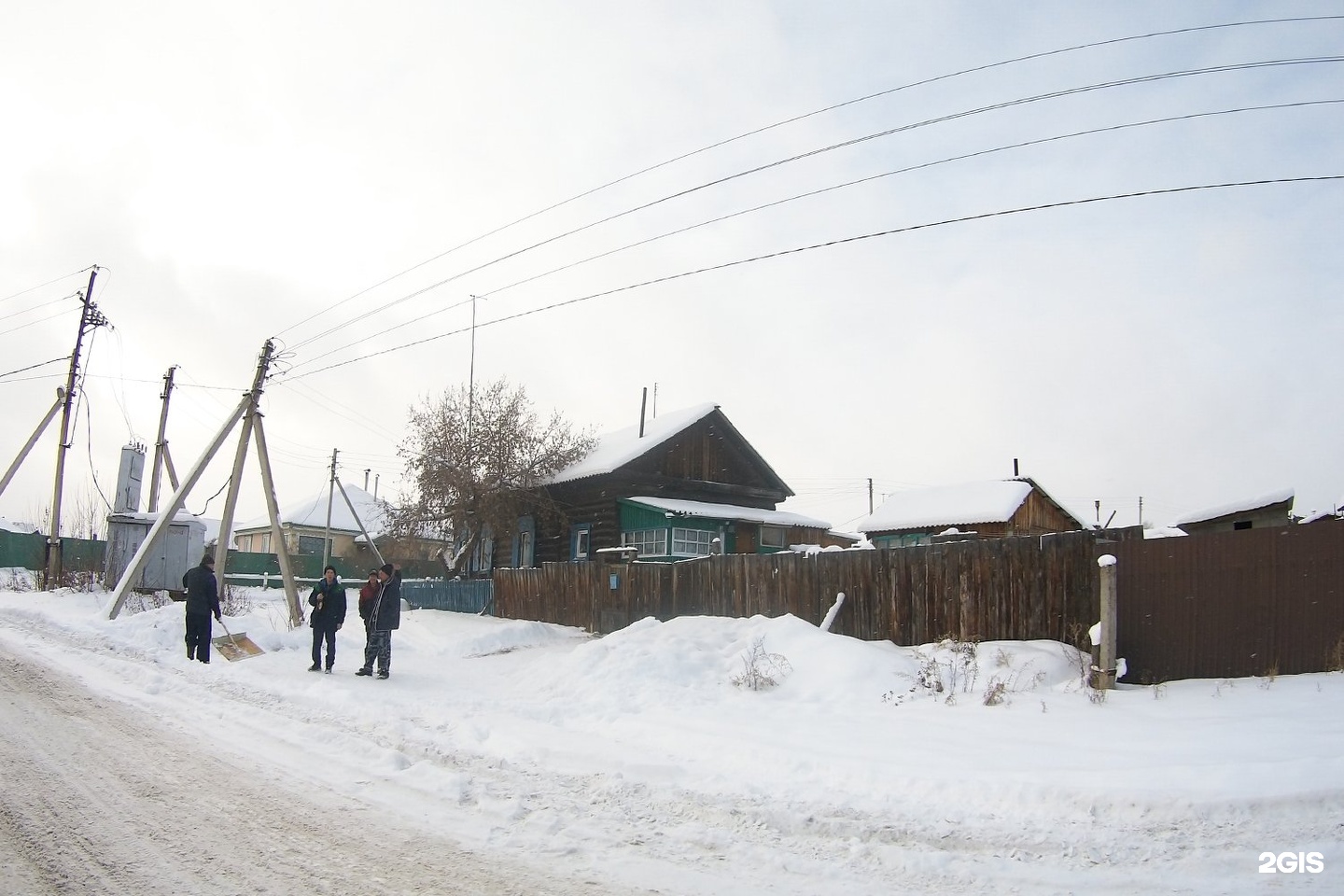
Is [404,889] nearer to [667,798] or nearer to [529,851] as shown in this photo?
[529,851]

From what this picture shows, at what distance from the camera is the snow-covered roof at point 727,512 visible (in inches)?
1006

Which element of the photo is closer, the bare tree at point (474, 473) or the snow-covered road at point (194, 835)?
the snow-covered road at point (194, 835)

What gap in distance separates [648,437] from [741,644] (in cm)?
1832

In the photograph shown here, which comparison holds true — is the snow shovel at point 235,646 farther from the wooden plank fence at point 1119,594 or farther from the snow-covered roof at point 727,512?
the snow-covered roof at point 727,512

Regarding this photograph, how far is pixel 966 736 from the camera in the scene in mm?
7012

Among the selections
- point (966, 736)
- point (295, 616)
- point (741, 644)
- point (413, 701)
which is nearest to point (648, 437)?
point (295, 616)

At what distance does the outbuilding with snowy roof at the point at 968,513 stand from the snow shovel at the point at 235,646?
17.8m

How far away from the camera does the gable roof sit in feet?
90.7

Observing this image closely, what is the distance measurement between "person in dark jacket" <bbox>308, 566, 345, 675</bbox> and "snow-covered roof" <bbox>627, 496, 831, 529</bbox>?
1373 centimetres

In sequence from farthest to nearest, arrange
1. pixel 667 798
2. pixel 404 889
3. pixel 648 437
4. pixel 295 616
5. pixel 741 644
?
pixel 648 437
pixel 295 616
pixel 741 644
pixel 667 798
pixel 404 889

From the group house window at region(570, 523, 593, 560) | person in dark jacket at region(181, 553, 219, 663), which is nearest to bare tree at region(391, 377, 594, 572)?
house window at region(570, 523, 593, 560)

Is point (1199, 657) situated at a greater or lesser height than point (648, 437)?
lesser

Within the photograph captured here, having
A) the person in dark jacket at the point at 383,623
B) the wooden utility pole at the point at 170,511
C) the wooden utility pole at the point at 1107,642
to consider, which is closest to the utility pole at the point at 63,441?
the wooden utility pole at the point at 170,511

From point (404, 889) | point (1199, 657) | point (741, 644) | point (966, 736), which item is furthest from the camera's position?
point (741, 644)
